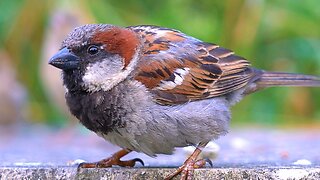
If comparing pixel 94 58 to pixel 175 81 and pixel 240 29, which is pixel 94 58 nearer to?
pixel 175 81

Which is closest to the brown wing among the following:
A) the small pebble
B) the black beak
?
the black beak

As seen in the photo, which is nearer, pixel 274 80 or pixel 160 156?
pixel 274 80

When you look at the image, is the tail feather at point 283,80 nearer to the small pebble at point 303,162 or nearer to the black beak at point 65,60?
the small pebble at point 303,162

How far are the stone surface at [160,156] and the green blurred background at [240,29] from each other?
43 centimetres

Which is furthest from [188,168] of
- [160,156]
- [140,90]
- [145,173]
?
[160,156]

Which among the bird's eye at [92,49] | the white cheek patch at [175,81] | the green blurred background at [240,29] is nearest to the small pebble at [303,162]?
the white cheek patch at [175,81]

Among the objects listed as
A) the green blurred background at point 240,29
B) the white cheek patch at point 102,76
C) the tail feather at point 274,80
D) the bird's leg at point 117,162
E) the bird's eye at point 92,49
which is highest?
the green blurred background at point 240,29

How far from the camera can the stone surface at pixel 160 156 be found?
3.04 metres

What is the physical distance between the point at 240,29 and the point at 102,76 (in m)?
2.75

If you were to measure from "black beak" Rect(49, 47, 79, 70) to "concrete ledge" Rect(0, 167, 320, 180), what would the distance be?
39 centimetres

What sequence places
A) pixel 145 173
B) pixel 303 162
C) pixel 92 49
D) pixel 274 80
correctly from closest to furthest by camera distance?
pixel 145 173, pixel 92 49, pixel 303 162, pixel 274 80

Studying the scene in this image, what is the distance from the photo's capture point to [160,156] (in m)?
4.24

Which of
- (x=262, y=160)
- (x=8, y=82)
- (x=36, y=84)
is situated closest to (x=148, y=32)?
(x=262, y=160)

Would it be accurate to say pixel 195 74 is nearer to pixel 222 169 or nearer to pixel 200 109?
pixel 200 109
